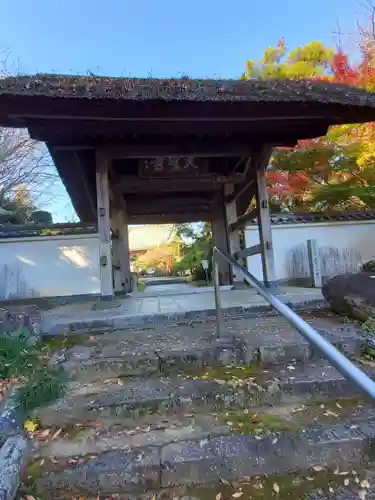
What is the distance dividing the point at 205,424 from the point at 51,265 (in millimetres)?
6426

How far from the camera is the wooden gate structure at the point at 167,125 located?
292cm

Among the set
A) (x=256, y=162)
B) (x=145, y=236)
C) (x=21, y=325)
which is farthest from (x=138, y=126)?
(x=145, y=236)

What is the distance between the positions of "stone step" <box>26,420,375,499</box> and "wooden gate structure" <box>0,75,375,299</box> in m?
2.42

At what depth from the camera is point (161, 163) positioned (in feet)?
15.4

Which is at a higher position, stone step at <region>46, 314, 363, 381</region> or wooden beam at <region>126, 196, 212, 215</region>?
wooden beam at <region>126, 196, 212, 215</region>

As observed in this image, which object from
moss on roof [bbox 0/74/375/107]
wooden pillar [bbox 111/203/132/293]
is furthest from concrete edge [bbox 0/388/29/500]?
wooden pillar [bbox 111/203/132/293]

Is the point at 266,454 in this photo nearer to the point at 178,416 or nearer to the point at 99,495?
the point at 178,416

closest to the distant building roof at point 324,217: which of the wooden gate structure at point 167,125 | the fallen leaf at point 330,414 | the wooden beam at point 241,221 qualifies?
the wooden beam at point 241,221

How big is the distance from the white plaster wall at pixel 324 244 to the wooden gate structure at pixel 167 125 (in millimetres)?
1747

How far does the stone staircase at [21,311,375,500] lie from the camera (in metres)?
1.35

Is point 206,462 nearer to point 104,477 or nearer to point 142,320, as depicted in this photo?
point 104,477

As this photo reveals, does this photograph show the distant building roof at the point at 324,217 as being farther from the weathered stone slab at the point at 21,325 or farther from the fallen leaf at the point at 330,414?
the fallen leaf at the point at 330,414

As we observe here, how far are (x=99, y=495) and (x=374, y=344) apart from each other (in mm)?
2029

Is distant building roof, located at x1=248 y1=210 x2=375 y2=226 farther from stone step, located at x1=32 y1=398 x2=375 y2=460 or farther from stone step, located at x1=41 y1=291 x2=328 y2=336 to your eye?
stone step, located at x1=32 y1=398 x2=375 y2=460
